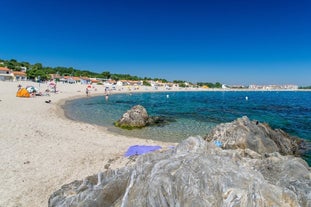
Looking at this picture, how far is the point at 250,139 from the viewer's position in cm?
1240

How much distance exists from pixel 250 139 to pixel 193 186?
9.35 m

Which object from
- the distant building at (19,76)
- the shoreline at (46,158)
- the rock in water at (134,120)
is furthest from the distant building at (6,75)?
the shoreline at (46,158)

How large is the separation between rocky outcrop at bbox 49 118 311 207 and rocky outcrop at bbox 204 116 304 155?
6352 millimetres

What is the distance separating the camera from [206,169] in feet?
14.7

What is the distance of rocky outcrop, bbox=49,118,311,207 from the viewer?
13.0ft

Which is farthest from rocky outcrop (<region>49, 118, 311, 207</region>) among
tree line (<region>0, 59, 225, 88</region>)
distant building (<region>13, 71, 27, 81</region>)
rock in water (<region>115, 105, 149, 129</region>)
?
distant building (<region>13, 71, 27, 81</region>)

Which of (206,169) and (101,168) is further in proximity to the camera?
(101,168)

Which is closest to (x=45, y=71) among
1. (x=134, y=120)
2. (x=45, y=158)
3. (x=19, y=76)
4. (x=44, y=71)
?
(x=44, y=71)

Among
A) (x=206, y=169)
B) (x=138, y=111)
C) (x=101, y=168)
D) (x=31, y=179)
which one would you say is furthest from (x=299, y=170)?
(x=138, y=111)

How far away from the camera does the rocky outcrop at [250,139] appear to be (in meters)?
12.1

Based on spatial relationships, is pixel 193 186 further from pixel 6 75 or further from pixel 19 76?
pixel 19 76

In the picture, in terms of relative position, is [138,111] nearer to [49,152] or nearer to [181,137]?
[181,137]

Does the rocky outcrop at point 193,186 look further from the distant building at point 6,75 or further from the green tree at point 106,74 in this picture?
the green tree at point 106,74

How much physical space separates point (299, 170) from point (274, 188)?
2242 mm
